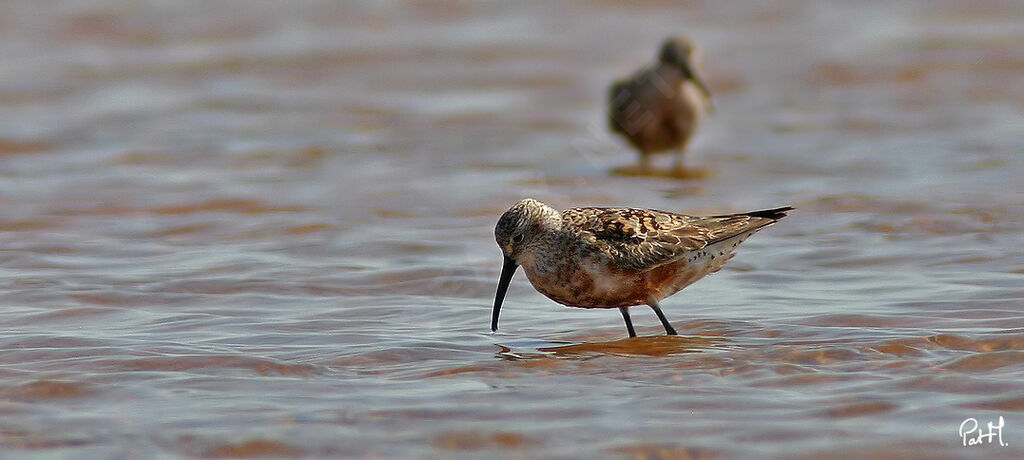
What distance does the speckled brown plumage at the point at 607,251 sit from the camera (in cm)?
750

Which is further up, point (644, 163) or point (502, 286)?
point (644, 163)

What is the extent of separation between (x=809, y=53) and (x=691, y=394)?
45.7 ft

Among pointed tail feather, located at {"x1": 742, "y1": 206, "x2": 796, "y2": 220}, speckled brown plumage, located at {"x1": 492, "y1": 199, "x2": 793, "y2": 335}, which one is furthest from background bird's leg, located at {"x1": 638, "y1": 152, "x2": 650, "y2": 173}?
speckled brown plumage, located at {"x1": 492, "y1": 199, "x2": 793, "y2": 335}

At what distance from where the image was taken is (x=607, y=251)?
7.59m

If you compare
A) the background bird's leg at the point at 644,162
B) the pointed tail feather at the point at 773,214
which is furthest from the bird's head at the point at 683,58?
the pointed tail feather at the point at 773,214

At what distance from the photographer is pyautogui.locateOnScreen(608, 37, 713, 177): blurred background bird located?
48.9ft

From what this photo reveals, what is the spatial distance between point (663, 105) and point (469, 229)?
482cm

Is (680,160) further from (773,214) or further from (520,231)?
(520,231)

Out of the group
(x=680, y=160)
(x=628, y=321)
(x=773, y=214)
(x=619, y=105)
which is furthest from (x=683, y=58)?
(x=628, y=321)

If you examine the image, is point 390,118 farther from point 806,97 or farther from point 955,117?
point 955,117

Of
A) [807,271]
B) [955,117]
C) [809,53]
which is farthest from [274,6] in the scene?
[807,271]

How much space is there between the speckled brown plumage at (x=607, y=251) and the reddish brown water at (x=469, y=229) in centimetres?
29

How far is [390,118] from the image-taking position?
16.6 metres

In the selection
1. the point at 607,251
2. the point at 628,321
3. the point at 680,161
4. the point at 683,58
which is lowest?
the point at 628,321
